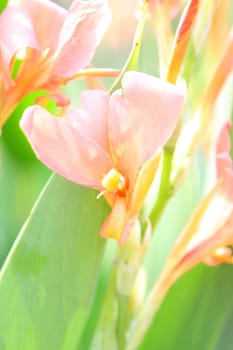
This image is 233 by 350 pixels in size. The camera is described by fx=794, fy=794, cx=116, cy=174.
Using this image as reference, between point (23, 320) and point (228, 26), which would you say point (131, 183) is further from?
point (228, 26)

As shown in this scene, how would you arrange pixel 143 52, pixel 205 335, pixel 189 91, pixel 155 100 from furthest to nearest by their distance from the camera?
pixel 143 52 → pixel 205 335 → pixel 189 91 → pixel 155 100

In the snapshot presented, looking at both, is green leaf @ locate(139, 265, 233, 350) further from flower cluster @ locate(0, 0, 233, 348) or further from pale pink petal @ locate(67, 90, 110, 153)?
pale pink petal @ locate(67, 90, 110, 153)

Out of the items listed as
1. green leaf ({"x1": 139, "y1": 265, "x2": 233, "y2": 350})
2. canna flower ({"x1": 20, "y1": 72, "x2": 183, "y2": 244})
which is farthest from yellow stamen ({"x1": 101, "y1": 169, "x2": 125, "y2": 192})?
green leaf ({"x1": 139, "y1": 265, "x2": 233, "y2": 350})

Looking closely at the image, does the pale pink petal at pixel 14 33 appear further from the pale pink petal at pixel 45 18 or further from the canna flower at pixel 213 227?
the canna flower at pixel 213 227

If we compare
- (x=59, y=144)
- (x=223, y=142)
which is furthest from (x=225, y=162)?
(x=59, y=144)

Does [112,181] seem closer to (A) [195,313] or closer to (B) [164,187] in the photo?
(B) [164,187]

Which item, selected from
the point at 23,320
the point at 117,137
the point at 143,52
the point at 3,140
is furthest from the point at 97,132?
the point at 143,52

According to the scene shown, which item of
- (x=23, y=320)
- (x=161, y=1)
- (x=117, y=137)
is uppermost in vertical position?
(x=161, y=1)
